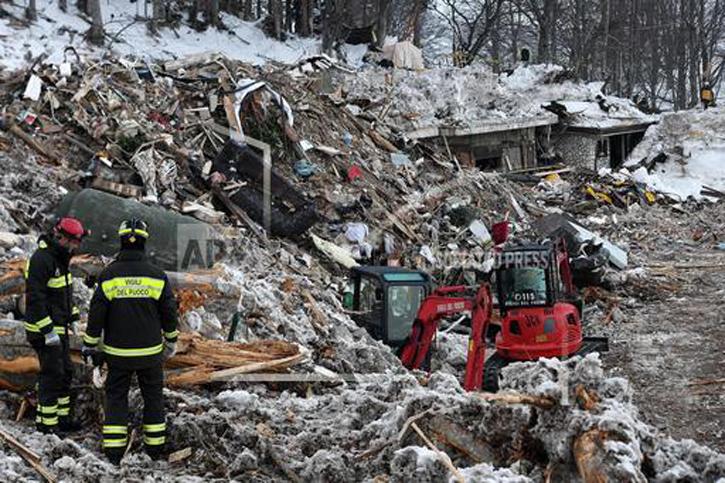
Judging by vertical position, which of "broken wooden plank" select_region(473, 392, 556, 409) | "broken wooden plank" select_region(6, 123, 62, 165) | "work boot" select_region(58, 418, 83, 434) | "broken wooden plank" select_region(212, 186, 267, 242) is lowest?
"work boot" select_region(58, 418, 83, 434)

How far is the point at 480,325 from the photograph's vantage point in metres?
7.73

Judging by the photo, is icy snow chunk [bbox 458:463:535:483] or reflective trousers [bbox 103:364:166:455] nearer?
icy snow chunk [bbox 458:463:535:483]

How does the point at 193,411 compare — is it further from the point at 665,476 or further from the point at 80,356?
the point at 665,476

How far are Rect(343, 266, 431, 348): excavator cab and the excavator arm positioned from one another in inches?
16.0

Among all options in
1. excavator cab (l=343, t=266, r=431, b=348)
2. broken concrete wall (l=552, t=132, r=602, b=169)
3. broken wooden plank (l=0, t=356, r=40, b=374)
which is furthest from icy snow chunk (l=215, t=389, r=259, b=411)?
broken concrete wall (l=552, t=132, r=602, b=169)

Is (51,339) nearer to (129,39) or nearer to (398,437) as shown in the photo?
(398,437)

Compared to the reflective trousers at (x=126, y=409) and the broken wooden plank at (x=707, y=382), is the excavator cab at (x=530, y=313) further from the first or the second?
the reflective trousers at (x=126, y=409)

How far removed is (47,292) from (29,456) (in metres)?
1.18

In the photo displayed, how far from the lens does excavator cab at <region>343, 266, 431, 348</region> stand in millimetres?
9094

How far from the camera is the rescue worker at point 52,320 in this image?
518cm

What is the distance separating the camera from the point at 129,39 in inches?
885

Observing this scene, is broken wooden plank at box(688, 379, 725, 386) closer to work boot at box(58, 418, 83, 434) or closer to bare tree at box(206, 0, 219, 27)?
work boot at box(58, 418, 83, 434)

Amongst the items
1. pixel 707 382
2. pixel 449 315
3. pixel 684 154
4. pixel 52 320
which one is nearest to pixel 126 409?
pixel 52 320

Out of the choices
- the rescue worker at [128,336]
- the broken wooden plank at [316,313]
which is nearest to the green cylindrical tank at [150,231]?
the broken wooden plank at [316,313]
